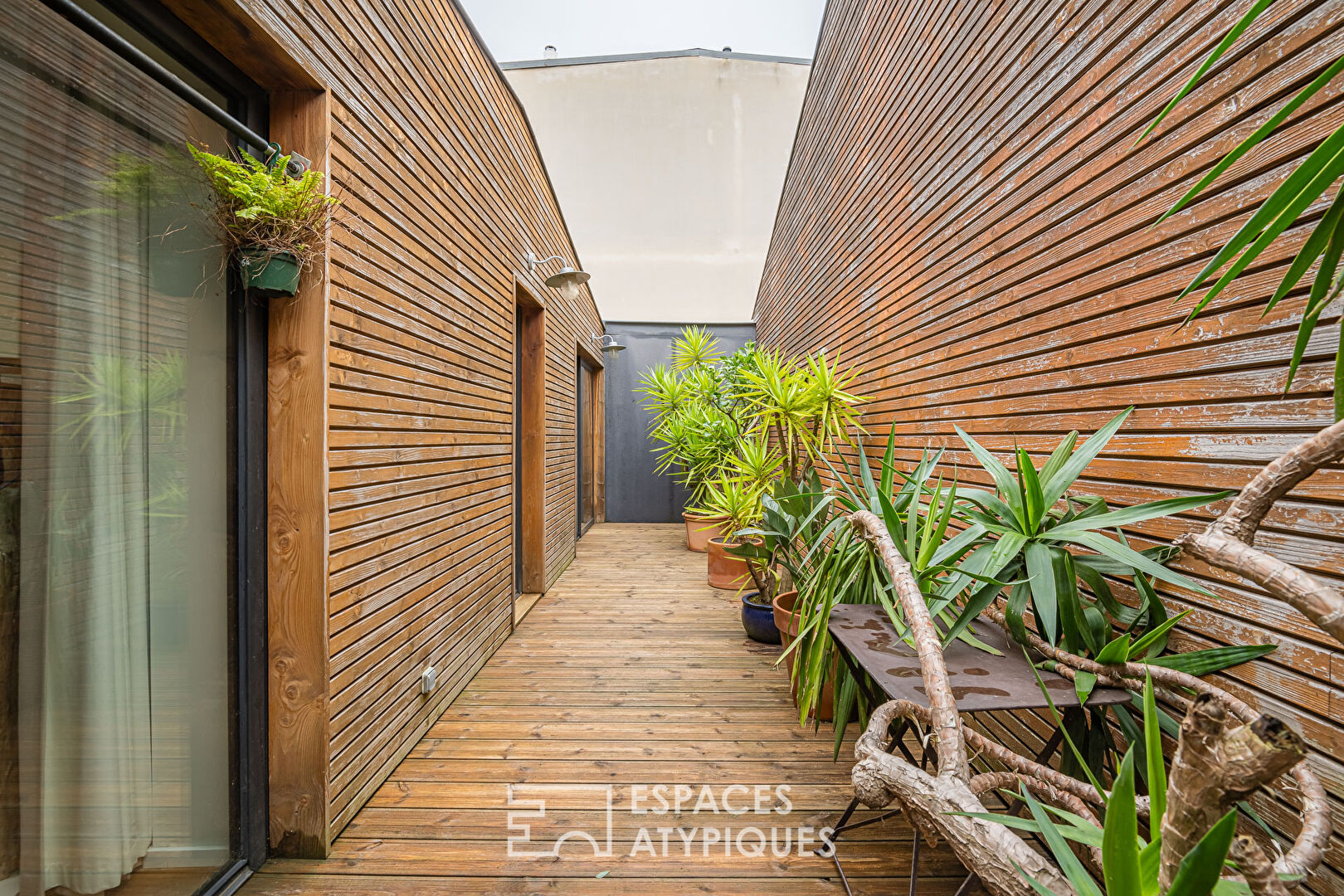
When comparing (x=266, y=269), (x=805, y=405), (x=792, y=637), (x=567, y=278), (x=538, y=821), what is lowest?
(x=538, y=821)

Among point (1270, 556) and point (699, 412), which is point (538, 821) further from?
point (699, 412)

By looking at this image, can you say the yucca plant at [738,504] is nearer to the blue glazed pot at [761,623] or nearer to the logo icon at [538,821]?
the blue glazed pot at [761,623]

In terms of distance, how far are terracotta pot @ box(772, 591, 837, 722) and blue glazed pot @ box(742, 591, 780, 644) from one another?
0.60ft

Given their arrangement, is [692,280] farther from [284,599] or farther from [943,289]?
[284,599]

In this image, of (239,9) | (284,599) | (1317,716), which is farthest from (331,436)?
(1317,716)

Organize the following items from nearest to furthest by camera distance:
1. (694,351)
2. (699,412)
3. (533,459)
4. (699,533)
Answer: (533,459) < (699,412) < (699,533) < (694,351)

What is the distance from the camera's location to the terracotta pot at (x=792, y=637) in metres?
2.52

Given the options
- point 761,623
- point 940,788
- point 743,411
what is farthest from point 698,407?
point 940,788

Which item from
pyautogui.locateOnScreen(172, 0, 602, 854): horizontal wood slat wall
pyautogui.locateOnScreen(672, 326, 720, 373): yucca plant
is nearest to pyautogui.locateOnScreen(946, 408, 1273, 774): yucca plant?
pyautogui.locateOnScreen(172, 0, 602, 854): horizontal wood slat wall

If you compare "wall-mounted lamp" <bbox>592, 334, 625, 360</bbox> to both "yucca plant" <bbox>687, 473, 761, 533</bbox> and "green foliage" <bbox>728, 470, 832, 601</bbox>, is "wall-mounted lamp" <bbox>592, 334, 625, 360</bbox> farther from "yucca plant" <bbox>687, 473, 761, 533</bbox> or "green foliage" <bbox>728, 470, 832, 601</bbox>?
"green foliage" <bbox>728, 470, 832, 601</bbox>

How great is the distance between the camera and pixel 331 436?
1.69 m

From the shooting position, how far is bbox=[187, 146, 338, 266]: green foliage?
139cm

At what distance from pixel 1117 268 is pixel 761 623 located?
99.5 inches

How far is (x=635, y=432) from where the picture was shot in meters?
8.23
